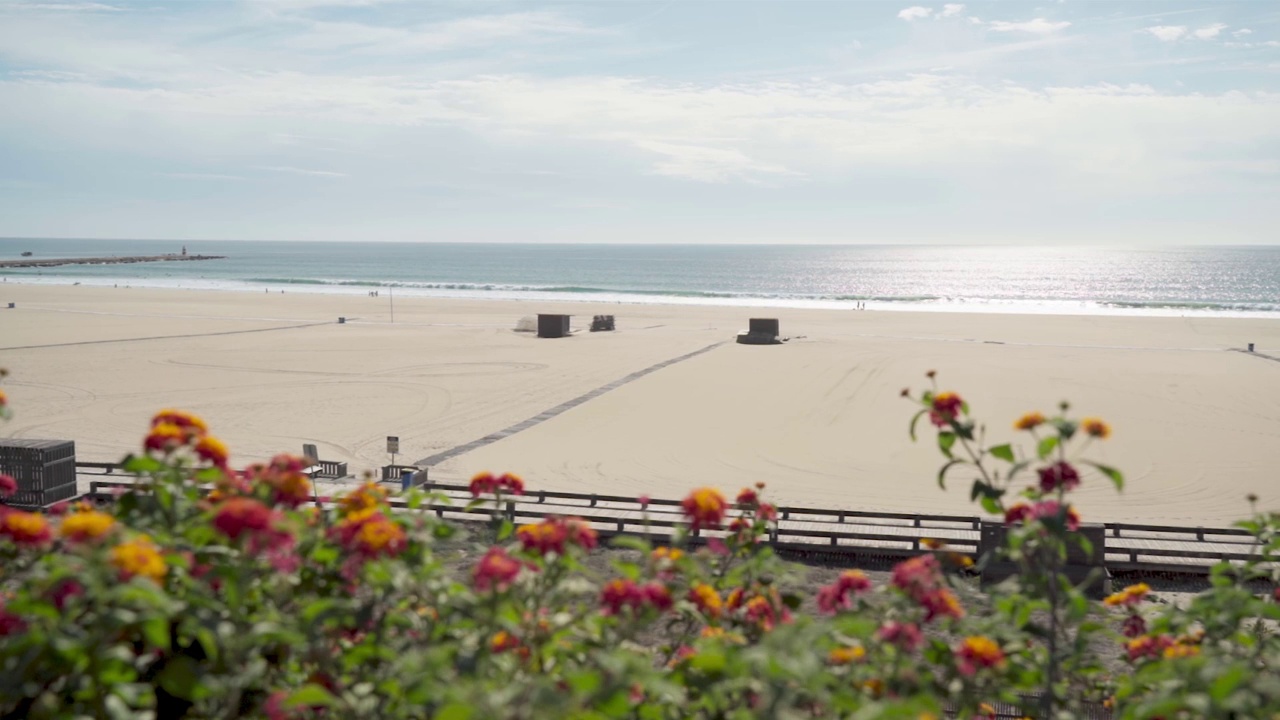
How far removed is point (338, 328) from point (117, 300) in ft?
93.3

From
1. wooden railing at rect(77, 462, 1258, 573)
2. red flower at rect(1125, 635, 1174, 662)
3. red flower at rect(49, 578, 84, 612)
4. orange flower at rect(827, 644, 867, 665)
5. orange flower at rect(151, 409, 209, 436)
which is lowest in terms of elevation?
wooden railing at rect(77, 462, 1258, 573)

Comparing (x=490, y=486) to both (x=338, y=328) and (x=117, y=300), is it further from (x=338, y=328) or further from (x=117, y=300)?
(x=117, y=300)

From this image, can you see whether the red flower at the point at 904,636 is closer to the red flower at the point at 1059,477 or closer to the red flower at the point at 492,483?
the red flower at the point at 1059,477

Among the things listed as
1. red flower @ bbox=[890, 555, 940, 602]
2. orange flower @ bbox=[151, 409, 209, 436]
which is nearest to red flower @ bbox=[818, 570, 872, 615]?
red flower @ bbox=[890, 555, 940, 602]

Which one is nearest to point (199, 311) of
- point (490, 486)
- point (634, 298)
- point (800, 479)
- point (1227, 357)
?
point (634, 298)

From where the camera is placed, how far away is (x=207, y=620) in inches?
103

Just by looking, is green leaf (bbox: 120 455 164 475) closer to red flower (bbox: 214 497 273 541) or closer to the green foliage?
the green foliage

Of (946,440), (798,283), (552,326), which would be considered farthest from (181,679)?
(798,283)

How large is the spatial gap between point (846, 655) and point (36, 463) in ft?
50.1

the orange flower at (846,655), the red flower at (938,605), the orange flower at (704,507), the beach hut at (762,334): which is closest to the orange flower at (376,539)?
the orange flower at (704,507)

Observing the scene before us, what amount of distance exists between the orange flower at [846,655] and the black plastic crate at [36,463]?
1482cm

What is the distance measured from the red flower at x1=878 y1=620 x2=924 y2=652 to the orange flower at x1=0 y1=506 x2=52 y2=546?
2.53 m

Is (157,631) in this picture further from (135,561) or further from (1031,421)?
(1031,421)

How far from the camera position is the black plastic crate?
14.8 metres
